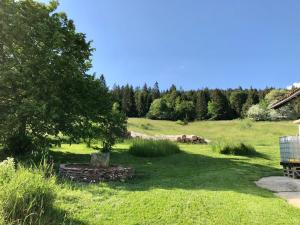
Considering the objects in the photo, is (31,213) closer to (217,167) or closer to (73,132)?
(73,132)

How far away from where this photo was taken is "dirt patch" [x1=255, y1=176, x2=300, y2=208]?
8.58m

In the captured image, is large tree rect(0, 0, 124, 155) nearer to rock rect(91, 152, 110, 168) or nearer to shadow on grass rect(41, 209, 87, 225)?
rock rect(91, 152, 110, 168)

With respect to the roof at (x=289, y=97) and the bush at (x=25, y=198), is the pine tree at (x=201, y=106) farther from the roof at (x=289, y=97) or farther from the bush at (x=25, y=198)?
the bush at (x=25, y=198)

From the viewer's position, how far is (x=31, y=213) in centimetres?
552

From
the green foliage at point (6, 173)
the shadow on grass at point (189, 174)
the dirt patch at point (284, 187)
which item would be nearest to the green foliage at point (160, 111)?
the shadow on grass at point (189, 174)

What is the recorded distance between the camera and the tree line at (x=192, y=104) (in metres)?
71.0

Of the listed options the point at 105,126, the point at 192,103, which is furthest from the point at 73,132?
the point at 192,103

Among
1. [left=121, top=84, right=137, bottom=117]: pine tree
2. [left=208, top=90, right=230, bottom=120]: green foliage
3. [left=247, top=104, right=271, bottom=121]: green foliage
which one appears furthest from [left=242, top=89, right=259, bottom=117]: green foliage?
[left=121, top=84, right=137, bottom=117]: pine tree

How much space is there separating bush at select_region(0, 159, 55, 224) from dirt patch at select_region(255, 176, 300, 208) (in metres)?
5.44

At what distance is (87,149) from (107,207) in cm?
1267

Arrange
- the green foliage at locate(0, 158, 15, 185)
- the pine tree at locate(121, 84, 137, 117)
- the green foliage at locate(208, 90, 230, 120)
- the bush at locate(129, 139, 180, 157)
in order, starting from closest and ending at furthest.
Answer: the green foliage at locate(0, 158, 15, 185)
the bush at locate(129, 139, 180, 157)
the green foliage at locate(208, 90, 230, 120)
the pine tree at locate(121, 84, 137, 117)

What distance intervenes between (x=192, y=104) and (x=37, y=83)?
2446 inches

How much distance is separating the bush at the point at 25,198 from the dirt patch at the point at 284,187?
17.9 feet

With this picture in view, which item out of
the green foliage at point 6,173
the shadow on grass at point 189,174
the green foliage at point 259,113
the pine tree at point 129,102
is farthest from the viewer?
the pine tree at point 129,102
